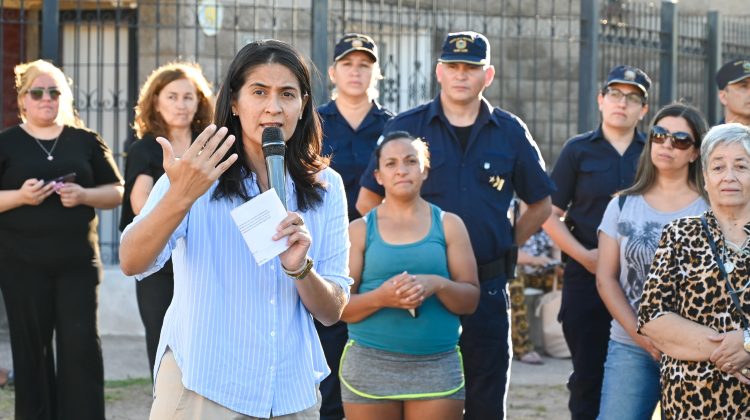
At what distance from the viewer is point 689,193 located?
19.2ft

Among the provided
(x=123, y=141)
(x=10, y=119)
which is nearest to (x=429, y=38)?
(x=123, y=141)

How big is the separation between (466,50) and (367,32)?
5662 mm

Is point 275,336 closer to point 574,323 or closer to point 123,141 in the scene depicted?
point 574,323

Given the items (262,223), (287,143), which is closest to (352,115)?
(287,143)

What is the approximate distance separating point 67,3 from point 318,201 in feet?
28.0

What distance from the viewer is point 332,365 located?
21.9ft

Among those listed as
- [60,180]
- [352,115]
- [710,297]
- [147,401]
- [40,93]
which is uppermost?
[40,93]

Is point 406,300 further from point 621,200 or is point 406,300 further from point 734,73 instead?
point 734,73

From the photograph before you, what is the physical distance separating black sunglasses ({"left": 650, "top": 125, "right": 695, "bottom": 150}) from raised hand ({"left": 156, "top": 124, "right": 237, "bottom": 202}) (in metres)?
3.23

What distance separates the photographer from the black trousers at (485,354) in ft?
19.9

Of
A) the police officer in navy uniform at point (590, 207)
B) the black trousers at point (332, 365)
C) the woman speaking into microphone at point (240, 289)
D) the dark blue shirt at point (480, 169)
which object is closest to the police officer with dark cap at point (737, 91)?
the police officer in navy uniform at point (590, 207)

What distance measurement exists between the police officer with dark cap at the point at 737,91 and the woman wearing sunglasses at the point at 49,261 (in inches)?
148

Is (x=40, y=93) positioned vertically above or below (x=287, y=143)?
above

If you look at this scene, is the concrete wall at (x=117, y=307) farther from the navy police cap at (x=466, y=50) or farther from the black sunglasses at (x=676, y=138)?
the black sunglasses at (x=676, y=138)
